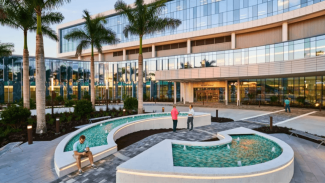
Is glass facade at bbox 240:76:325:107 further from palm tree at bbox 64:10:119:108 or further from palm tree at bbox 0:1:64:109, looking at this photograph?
palm tree at bbox 0:1:64:109

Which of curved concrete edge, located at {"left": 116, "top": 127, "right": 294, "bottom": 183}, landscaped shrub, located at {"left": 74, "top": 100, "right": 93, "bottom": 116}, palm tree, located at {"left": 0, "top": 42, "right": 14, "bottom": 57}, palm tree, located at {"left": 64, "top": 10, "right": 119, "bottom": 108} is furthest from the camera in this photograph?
palm tree, located at {"left": 0, "top": 42, "right": 14, "bottom": 57}

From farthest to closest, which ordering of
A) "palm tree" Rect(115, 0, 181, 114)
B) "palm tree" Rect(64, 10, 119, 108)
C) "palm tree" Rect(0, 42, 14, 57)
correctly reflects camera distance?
"palm tree" Rect(0, 42, 14, 57) < "palm tree" Rect(64, 10, 119, 108) < "palm tree" Rect(115, 0, 181, 114)

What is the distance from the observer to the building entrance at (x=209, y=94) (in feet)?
114

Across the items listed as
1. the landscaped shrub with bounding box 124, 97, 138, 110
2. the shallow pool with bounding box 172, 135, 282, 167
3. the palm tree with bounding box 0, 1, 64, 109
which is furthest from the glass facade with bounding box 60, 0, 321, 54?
the shallow pool with bounding box 172, 135, 282, 167

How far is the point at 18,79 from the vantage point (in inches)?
1389

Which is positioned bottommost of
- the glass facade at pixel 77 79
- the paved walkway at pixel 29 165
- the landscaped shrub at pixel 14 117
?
the paved walkway at pixel 29 165

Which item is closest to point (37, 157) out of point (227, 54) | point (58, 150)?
point (58, 150)

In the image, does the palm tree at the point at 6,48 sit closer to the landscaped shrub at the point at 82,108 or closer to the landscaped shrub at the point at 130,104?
the landscaped shrub at the point at 82,108

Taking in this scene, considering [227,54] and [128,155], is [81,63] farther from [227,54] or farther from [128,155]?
[128,155]

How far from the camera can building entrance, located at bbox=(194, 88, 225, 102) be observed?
34.8 meters

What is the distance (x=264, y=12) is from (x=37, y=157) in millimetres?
36736

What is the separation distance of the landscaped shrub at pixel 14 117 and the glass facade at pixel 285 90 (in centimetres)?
3012

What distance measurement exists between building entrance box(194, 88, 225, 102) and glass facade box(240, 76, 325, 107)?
395 centimetres

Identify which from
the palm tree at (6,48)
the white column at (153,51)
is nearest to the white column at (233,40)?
the white column at (153,51)
